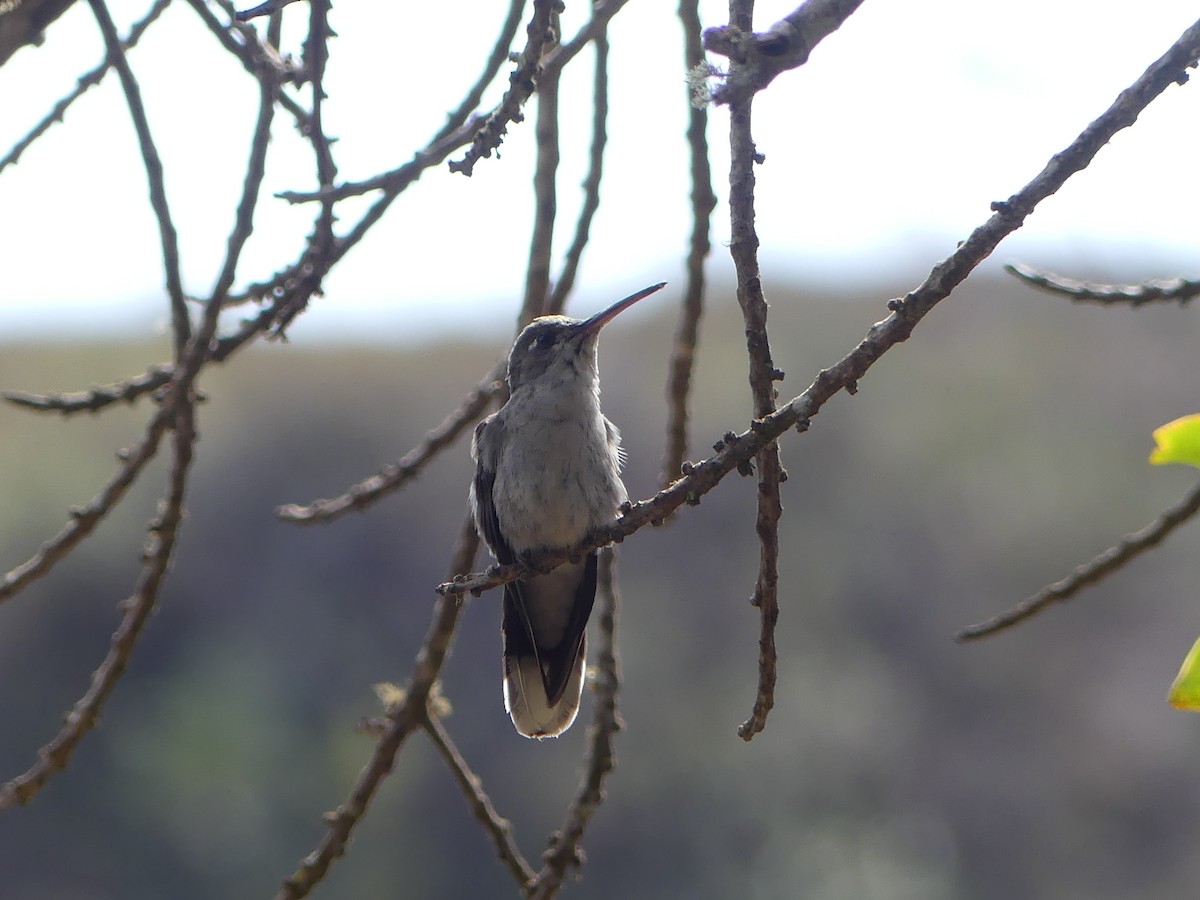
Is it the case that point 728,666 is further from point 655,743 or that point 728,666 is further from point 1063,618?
point 1063,618

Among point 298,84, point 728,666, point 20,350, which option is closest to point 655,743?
point 728,666

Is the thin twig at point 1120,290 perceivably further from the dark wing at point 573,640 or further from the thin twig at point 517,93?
the dark wing at point 573,640

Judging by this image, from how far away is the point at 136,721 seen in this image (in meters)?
16.4

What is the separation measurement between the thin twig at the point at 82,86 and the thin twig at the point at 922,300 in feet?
6.63

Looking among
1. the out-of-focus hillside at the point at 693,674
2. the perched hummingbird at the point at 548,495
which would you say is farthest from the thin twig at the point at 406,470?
the out-of-focus hillside at the point at 693,674

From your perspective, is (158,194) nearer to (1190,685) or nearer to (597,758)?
(597,758)

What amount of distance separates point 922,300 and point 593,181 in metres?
1.64

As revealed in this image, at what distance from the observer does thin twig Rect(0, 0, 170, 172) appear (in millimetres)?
3447

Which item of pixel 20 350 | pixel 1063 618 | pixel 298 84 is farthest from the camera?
pixel 20 350

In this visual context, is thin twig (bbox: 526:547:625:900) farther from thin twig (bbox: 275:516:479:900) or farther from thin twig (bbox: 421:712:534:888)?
thin twig (bbox: 275:516:479:900)

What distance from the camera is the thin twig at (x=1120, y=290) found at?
2.72 metres

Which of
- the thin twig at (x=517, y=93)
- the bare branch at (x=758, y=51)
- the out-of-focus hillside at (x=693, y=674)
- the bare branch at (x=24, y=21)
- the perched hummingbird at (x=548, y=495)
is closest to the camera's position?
the bare branch at (x=758, y=51)

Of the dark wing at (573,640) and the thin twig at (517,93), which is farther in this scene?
the dark wing at (573,640)

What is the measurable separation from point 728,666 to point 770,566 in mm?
14955
